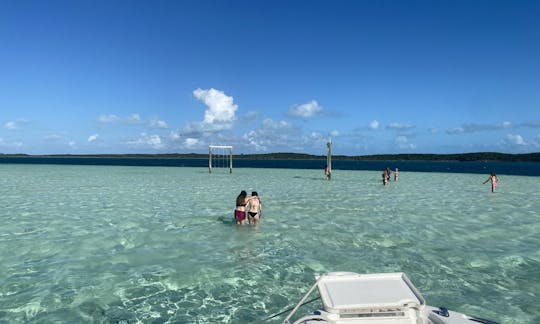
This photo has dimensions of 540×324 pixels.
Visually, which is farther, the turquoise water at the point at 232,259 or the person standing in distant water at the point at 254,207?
the person standing in distant water at the point at 254,207

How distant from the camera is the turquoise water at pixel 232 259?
796cm

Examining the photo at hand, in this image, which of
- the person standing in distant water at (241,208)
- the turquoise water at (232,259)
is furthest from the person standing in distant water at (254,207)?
the turquoise water at (232,259)

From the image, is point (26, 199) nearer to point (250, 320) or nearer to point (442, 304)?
point (250, 320)

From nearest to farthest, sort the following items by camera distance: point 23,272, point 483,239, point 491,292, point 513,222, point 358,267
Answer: point 491,292, point 23,272, point 358,267, point 483,239, point 513,222

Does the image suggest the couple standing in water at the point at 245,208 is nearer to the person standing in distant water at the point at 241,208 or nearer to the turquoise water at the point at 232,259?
the person standing in distant water at the point at 241,208

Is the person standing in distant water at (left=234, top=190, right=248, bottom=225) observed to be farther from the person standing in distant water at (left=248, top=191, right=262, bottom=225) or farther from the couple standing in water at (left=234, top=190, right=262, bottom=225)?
the person standing in distant water at (left=248, top=191, right=262, bottom=225)

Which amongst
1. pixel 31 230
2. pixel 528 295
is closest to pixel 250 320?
pixel 528 295

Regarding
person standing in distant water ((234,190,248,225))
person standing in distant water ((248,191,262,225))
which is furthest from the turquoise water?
person standing in distant water ((248,191,262,225))

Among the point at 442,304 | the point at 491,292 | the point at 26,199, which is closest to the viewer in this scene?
the point at 442,304

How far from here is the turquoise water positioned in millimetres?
7961

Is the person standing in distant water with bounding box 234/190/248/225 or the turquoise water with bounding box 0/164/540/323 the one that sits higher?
the person standing in distant water with bounding box 234/190/248/225

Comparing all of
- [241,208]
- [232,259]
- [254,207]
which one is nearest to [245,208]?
[241,208]

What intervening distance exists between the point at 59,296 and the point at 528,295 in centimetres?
1105

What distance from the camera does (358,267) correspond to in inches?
417
